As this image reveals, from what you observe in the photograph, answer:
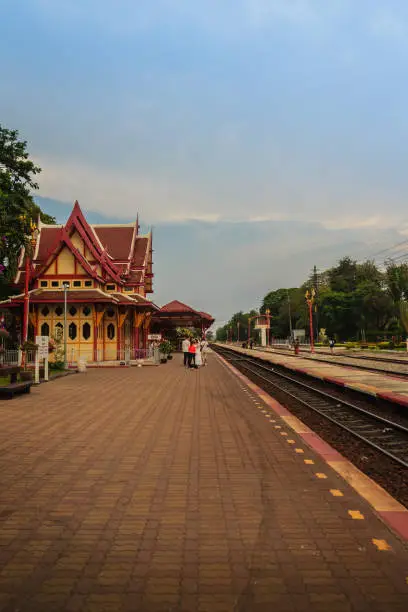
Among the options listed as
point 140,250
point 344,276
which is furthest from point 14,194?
point 344,276

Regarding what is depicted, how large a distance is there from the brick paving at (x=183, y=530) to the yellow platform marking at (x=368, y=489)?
0.15m

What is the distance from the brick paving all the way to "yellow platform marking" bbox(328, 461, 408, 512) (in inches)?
5.7

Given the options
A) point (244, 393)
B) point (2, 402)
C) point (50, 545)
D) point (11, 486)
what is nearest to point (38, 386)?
point (2, 402)

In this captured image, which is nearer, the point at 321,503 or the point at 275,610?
the point at 275,610

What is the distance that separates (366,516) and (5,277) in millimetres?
33045

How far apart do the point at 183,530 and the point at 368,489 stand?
2.41m

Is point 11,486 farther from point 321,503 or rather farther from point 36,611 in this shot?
point 321,503

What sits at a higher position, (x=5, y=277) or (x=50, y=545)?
(x=5, y=277)

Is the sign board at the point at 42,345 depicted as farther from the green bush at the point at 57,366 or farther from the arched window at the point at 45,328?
the arched window at the point at 45,328

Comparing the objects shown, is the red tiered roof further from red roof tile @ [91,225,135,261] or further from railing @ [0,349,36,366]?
railing @ [0,349,36,366]

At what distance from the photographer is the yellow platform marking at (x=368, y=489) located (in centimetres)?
495

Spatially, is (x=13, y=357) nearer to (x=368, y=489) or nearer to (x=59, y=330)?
(x=59, y=330)

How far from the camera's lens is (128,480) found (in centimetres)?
580

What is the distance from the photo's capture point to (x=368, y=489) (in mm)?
5531
